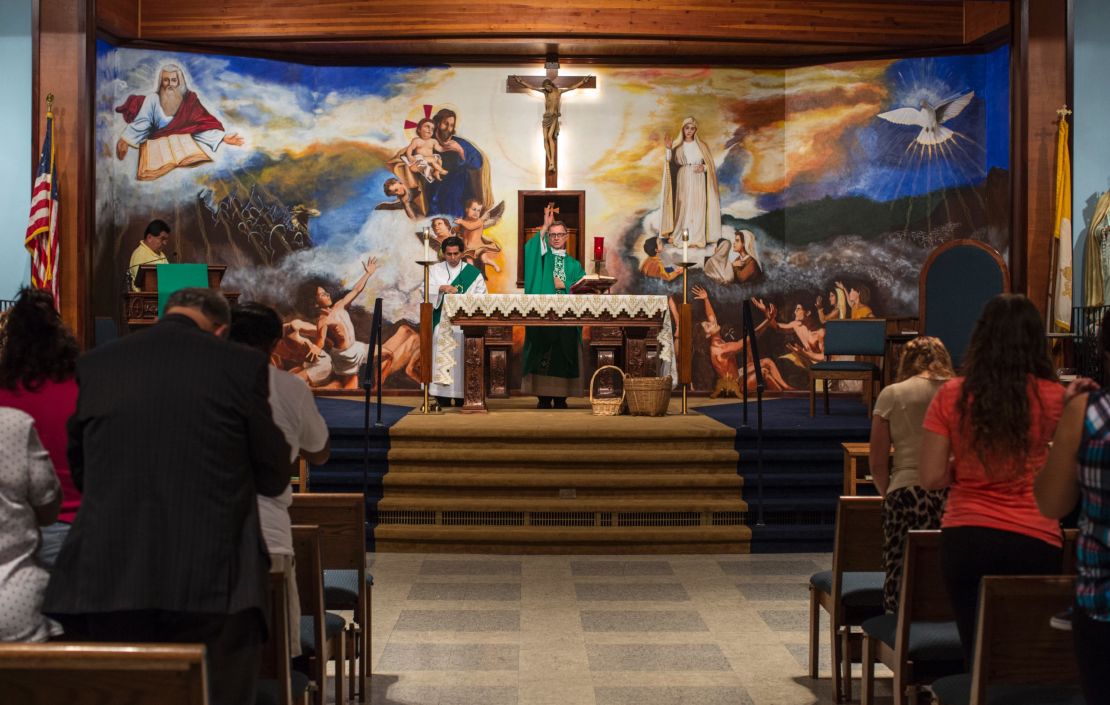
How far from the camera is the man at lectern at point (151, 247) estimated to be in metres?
10.7

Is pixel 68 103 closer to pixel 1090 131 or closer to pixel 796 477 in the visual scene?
pixel 796 477

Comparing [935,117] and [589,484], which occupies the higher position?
[935,117]

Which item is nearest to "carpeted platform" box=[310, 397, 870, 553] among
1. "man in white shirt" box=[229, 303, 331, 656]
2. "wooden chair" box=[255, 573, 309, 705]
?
"man in white shirt" box=[229, 303, 331, 656]

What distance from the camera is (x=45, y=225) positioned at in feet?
30.7

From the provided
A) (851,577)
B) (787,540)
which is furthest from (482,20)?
(851,577)

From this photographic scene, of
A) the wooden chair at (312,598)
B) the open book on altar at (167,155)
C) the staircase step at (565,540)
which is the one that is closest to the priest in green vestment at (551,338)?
the staircase step at (565,540)

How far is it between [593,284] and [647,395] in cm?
119

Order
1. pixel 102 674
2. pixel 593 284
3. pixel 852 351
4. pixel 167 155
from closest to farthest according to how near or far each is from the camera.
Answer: pixel 102 674
pixel 593 284
pixel 852 351
pixel 167 155

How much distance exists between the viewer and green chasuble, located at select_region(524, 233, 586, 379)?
10656 millimetres

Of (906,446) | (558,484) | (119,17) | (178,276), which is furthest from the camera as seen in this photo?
(119,17)

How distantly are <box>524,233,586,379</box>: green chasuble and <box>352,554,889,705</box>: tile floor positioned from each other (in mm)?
3399

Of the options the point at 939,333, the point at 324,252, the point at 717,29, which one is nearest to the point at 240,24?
the point at 324,252

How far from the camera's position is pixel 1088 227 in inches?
395

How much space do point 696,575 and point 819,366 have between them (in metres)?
3.64
